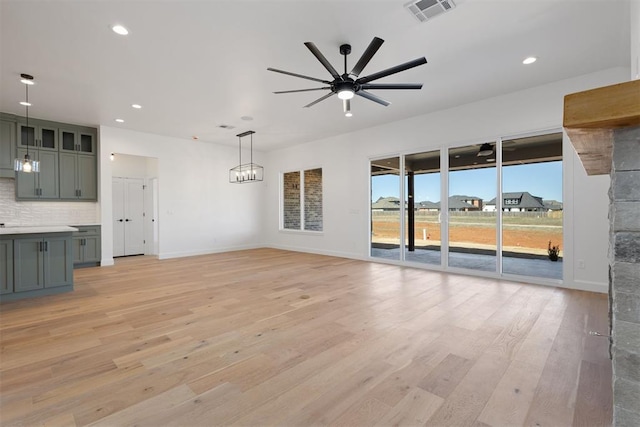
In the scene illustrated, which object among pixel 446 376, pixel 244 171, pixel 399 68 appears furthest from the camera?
pixel 244 171

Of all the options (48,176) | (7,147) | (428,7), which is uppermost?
(428,7)

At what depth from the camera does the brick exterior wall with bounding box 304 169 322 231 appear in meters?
8.20

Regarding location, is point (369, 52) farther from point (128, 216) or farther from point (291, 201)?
point (128, 216)

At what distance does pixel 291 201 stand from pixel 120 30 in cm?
626

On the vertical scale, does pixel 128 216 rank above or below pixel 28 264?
above

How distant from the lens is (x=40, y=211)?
612cm

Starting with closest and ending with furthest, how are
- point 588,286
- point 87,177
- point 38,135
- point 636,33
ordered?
point 636,33 < point 588,286 < point 38,135 < point 87,177

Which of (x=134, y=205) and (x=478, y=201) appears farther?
(x=134, y=205)

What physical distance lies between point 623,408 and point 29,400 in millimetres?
2966

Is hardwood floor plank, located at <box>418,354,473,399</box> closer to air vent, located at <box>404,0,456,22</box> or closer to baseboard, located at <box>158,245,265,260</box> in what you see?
air vent, located at <box>404,0,456,22</box>

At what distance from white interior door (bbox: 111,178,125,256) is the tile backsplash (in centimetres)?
108

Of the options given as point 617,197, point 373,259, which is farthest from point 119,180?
point 617,197

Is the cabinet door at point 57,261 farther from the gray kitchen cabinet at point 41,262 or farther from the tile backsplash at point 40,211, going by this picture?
the tile backsplash at point 40,211

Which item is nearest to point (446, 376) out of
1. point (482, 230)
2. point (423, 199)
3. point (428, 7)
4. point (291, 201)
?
point (428, 7)
